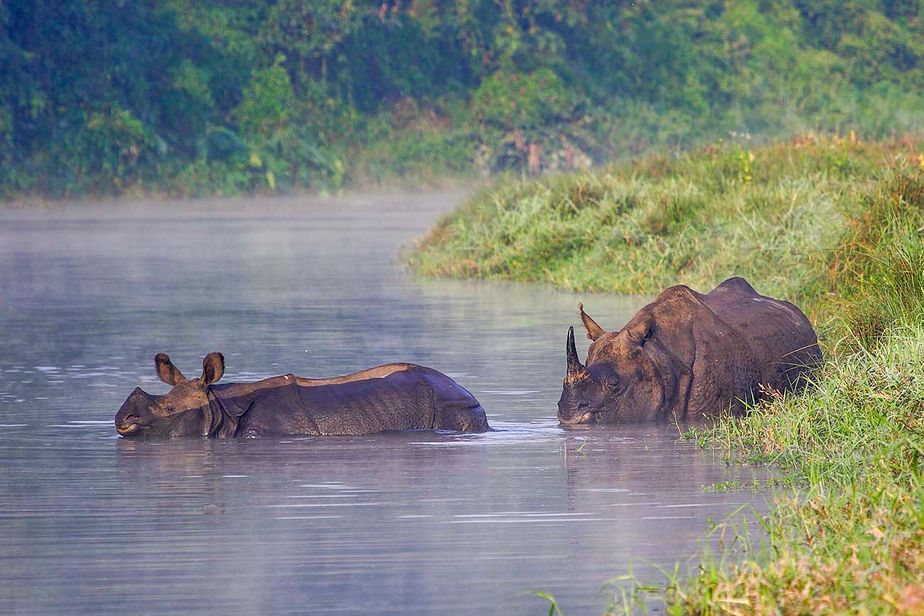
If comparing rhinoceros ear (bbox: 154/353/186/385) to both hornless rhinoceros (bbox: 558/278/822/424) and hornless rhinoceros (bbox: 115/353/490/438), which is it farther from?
hornless rhinoceros (bbox: 558/278/822/424)

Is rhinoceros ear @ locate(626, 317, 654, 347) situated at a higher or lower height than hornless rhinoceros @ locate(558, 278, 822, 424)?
higher

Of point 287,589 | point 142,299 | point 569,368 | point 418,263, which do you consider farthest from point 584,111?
point 287,589

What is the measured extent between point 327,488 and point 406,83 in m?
54.0

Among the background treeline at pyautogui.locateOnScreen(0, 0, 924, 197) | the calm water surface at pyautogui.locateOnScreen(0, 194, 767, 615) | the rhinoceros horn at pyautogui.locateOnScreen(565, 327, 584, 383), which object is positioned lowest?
the calm water surface at pyautogui.locateOnScreen(0, 194, 767, 615)

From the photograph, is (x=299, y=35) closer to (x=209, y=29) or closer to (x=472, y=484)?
(x=209, y=29)

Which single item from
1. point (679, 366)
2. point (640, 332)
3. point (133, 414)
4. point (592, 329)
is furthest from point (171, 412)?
point (679, 366)

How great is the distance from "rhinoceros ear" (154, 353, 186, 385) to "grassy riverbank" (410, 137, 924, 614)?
2.78 m

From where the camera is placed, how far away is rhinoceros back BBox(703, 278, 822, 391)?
37.8ft

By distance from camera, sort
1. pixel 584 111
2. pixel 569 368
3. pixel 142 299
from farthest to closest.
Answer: pixel 584 111 < pixel 142 299 < pixel 569 368

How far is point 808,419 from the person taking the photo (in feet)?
33.1

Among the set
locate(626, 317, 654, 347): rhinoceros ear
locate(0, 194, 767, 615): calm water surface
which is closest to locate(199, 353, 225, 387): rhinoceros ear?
locate(0, 194, 767, 615): calm water surface

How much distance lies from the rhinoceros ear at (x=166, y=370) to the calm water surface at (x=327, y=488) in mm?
362

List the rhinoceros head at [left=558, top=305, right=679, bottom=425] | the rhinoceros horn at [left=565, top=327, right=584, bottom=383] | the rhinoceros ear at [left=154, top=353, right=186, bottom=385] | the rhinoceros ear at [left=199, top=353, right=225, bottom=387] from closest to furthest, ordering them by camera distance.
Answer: the rhinoceros ear at [left=199, top=353, right=225, bottom=387] → the rhinoceros ear at [left=154, top=353, right=186, bottom=385] → the rhinoceros horn at [left=565, top=327, right=584, bottom=383] → the rhinoceros head at [left=558, top=305, right=679, bottom=425]

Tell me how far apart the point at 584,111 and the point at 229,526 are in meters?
→ 54.1
